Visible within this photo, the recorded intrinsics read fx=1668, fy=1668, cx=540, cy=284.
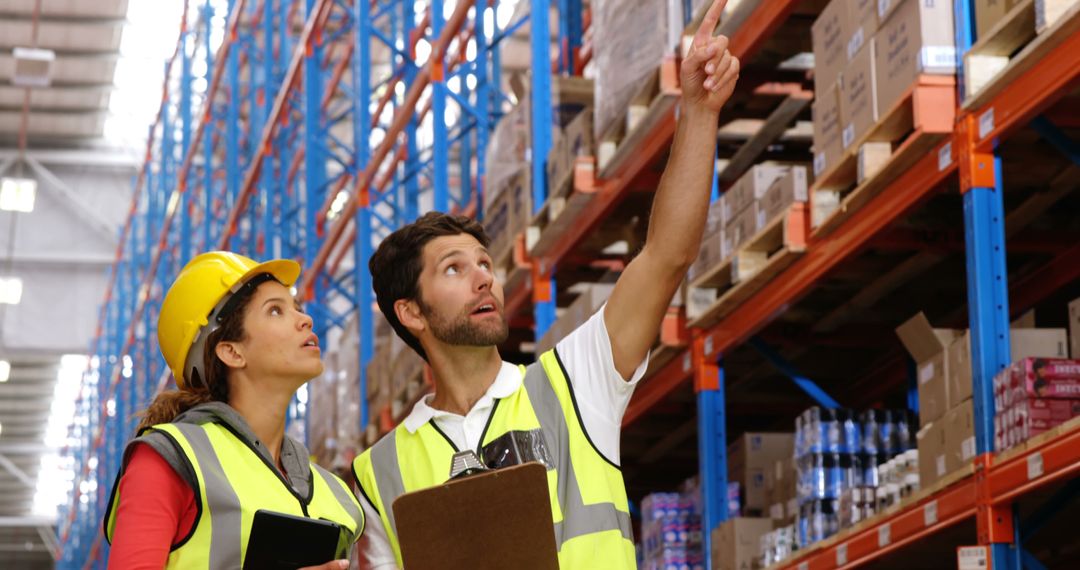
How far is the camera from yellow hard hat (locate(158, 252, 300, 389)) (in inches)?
123

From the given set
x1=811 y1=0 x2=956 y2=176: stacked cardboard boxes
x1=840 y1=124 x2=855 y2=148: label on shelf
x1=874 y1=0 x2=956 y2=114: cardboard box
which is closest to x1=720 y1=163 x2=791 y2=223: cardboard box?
x1=811 y1=0 x2=956 y2=176: stacked cardboard boxes

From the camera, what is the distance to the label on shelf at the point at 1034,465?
452 cm

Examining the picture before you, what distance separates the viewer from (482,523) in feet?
8.72

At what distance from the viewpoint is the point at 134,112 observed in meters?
32.1

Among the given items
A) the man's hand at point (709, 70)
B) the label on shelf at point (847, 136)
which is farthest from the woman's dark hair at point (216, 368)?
the label on shelf at point (847, 136)

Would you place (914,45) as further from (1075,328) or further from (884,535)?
(884,535)

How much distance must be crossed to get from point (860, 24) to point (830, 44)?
33 centimetres

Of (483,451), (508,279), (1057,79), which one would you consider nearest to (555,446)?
(483,451)

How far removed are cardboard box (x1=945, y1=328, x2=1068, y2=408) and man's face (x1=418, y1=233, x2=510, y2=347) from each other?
2.36 metres

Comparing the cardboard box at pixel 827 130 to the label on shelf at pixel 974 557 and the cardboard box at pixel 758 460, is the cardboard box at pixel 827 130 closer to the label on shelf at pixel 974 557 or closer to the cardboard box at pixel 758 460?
the label on shelf at pixel 974 557

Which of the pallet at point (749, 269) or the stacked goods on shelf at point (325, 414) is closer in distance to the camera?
the pallet at point (749, 269)

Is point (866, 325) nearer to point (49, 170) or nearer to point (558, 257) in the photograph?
point (558, 257)

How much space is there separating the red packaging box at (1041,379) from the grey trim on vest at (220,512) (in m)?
2.67

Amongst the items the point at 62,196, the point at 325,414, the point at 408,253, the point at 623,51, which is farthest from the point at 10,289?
the point at 408,253
